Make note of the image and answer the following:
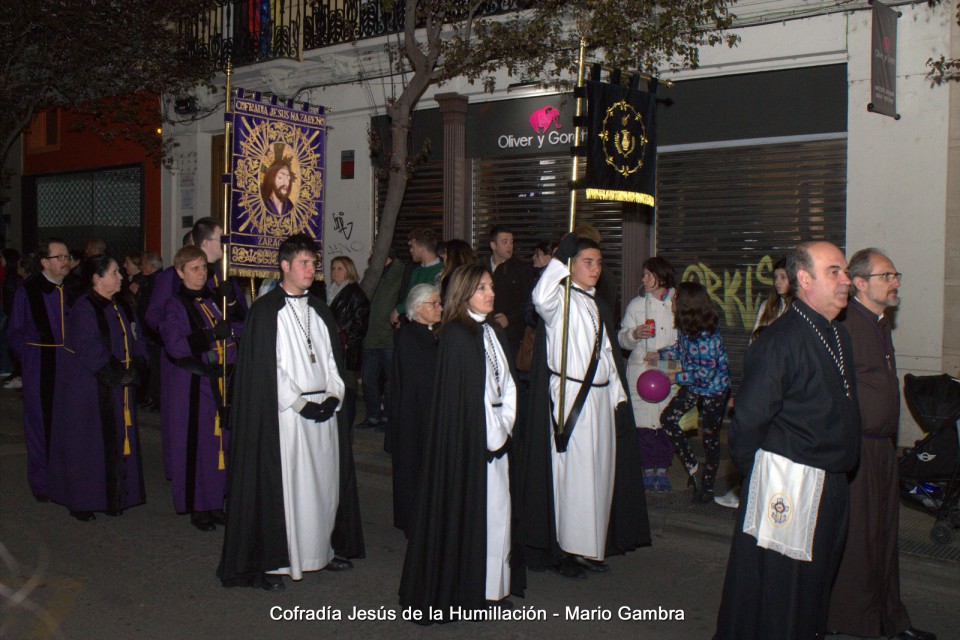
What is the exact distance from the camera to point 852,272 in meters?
5.27

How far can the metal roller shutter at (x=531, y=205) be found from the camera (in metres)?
13.1

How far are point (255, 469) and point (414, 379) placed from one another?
1277 mm

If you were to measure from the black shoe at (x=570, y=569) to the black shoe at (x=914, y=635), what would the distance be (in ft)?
6.15

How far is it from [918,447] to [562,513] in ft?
9.04

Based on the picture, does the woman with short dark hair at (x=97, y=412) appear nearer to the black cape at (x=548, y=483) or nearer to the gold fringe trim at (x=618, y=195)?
the black cape at (x=548, y=483)

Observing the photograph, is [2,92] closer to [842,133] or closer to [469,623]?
[842,133]

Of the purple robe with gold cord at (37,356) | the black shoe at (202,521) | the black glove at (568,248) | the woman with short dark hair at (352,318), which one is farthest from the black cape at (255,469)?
the woman with short dark hair at (352,318)

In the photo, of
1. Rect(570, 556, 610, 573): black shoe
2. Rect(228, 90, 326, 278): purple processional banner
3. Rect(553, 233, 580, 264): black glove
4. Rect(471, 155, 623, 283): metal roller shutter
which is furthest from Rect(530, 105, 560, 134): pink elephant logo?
Rect(570, 556, 610, 573): black shoe

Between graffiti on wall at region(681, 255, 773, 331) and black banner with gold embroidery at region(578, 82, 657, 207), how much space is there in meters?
4.84

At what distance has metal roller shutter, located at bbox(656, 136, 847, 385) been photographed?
11109 millimetres

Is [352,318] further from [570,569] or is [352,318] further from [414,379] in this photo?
[570,569]

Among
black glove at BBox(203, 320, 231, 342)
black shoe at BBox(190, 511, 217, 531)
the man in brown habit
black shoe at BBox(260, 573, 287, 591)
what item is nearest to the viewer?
the man in brown habit

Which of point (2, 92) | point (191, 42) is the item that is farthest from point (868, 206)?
point (2, 92)

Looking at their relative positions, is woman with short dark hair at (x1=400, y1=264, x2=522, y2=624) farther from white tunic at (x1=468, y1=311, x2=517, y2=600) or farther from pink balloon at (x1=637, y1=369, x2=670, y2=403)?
pink balloon at (x1=637, y1=369, x2=670, y2=403)
